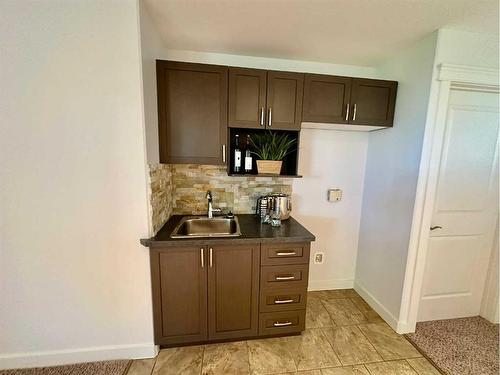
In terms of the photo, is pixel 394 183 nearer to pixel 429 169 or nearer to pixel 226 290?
pixel 429 169

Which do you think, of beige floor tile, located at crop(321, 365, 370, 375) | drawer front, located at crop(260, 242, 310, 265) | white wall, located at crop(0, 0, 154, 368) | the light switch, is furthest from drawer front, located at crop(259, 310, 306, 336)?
the light switch

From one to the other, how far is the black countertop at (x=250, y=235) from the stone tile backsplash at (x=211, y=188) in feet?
0.66

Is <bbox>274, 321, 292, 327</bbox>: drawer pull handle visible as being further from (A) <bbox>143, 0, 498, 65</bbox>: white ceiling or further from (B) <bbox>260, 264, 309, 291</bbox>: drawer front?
(A) <bbox>143, 0, 498, 65</bbox>: white ceiling

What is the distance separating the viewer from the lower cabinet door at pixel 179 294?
158 cm

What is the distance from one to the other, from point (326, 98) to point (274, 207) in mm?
1107

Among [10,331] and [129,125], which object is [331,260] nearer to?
[129,125]

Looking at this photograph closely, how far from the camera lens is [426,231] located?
1.79 m

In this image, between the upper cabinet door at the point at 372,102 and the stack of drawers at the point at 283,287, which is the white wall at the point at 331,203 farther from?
the stack of drawers at the point at 283,287

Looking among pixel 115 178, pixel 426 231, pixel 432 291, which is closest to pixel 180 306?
pixel 115 178

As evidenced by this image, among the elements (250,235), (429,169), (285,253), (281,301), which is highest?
(429,169)

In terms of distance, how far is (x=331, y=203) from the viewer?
2.42 meters

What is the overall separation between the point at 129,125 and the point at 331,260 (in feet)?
8.09

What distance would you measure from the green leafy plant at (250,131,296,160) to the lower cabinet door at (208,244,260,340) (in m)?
0.87

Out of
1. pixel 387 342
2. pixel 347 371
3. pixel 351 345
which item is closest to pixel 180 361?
pixel 347 371
